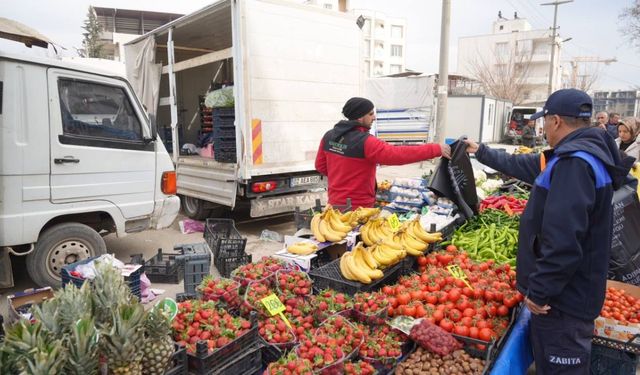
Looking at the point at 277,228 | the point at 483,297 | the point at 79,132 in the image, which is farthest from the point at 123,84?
the point at 483,297

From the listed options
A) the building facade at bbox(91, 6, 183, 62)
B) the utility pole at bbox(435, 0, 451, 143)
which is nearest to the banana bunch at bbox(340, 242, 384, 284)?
the utility pole at bbox(435, 0, 451, 143)

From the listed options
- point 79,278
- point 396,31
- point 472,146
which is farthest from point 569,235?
point 396,31

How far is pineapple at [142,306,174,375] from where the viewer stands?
6.75 ft

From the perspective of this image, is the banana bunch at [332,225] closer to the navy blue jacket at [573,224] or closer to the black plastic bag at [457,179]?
the black plastic bag at [457,179]

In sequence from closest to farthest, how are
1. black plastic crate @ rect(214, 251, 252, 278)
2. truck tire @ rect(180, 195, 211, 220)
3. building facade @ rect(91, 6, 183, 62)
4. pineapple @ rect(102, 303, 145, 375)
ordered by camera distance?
1. pineapple @ rect(102, 303, 145, 375)
2. black plastic crate @ rect(214, 251, 252, 278)
3. truck tire @ rect(180, 195, 211, 220)
4. building facade @ rect(91, 6, 183, 62)

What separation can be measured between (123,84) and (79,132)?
871mm

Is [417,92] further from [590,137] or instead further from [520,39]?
[520,39]

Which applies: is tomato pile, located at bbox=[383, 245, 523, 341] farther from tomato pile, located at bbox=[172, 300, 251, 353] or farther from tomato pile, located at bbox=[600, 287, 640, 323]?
tomato pile, located at bbox=[172, 300, 251, 353]

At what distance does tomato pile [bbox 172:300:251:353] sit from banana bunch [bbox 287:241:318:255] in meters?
1.08

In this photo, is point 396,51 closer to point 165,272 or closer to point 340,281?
point 165,272

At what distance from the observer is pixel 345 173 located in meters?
4.52

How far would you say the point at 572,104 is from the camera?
248 centimetres

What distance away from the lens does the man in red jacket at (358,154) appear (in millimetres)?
4152

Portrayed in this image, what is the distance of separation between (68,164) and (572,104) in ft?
16.4
